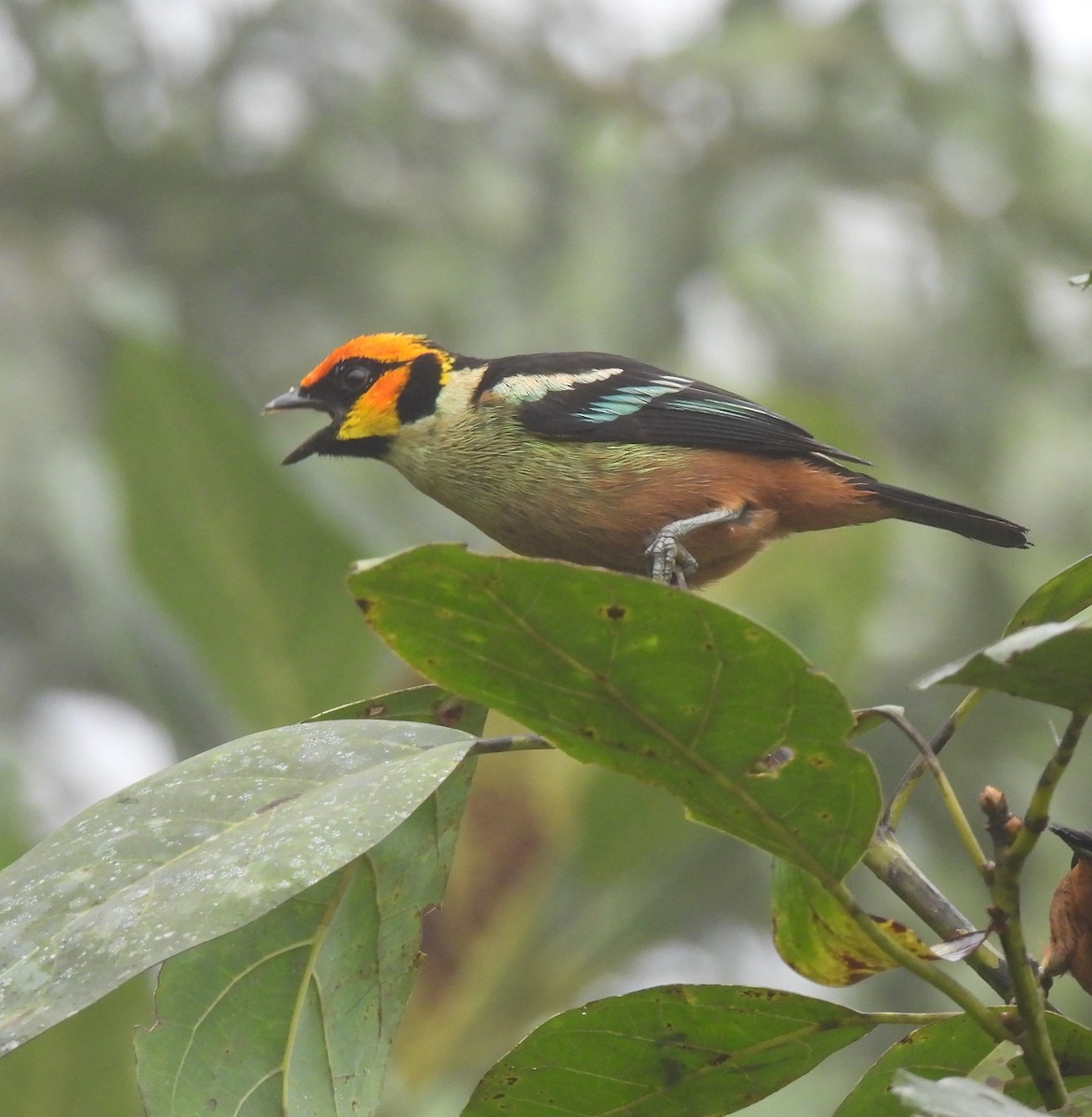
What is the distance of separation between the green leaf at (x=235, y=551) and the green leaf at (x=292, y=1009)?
1909 mm

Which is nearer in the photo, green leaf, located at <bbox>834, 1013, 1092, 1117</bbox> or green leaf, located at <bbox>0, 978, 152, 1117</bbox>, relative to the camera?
green leaf, located at <bbox>834, 1013, 1092, 1117</bbox>

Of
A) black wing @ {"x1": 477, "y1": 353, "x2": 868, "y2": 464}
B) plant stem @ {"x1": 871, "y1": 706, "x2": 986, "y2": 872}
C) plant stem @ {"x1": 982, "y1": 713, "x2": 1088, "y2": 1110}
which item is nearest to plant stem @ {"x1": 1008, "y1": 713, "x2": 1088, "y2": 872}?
plant stem @ {"x1": 982, "y1": 713, "x2": 1088, "y2": 1110}

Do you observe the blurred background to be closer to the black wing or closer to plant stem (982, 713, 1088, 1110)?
the black wing

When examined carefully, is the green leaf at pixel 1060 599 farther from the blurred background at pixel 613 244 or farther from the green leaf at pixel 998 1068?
the blurred background at pixel 613 244

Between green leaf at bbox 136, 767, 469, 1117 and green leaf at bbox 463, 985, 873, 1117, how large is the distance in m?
0.19

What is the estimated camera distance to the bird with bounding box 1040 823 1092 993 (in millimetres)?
1967

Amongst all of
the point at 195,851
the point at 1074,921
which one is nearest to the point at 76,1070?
the point at 195,851

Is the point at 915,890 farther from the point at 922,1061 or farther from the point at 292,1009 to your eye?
the point at 292,1009

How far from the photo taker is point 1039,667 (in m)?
1.41

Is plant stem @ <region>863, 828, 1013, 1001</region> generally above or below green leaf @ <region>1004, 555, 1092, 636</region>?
below

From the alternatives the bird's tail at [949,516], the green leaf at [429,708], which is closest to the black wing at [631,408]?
the bird's tail at [949,516]

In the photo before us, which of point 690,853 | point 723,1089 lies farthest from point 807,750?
point 690,853

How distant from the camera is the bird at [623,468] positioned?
3084mm

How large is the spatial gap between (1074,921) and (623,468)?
142 cm
